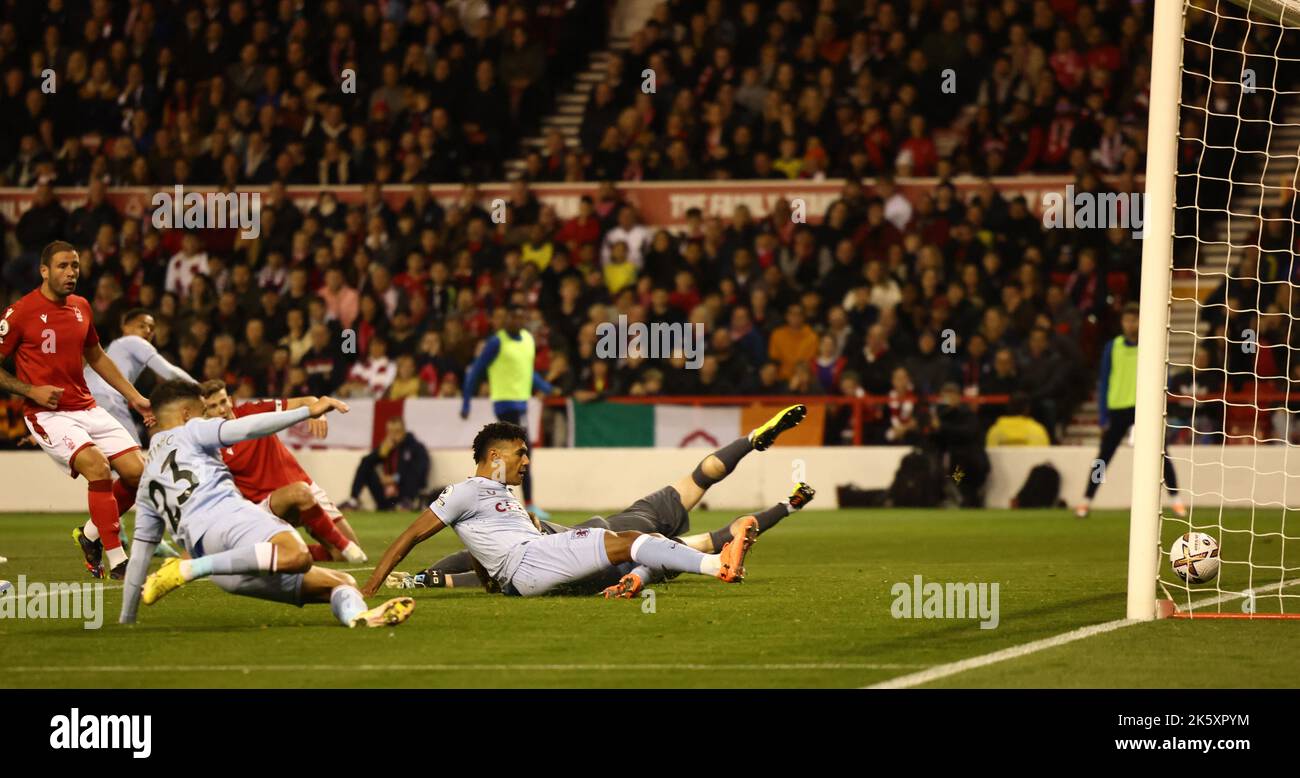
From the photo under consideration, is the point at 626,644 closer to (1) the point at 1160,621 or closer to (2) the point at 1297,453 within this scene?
(1) the point at 1160,621

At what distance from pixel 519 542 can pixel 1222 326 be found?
37.6 feet

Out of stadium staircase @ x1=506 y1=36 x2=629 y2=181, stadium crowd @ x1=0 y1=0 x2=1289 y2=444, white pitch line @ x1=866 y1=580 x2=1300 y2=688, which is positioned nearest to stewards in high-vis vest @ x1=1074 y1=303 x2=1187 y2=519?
stadium crowd @ x1=0 y1=0 x2=1289 y2=444

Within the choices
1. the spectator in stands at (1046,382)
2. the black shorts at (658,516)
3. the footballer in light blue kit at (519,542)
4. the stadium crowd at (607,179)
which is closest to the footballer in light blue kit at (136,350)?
the footballer in light blue kit at (519,542)

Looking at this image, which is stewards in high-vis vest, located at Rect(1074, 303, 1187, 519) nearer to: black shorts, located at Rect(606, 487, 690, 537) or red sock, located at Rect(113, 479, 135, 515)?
black shorts, located at Rect(606, 487, 690, 537)

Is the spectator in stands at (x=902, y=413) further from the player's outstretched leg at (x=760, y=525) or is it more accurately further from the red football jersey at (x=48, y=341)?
the red football jersey at (x=48, y=341)

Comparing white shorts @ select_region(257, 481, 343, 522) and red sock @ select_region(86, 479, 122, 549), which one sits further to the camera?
white shorts @ select_region(257, 481, 343, 522)

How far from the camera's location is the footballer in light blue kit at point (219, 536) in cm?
794

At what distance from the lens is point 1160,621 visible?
859 cm

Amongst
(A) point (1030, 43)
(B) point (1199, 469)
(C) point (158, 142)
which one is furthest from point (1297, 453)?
(C) point (158, 142)

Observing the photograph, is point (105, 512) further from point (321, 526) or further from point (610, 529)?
point (610, 529)

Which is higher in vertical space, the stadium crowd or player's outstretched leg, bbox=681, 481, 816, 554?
the stadium crowd

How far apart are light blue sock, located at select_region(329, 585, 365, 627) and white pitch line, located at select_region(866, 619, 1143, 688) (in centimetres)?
267

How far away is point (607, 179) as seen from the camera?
70.0 feet

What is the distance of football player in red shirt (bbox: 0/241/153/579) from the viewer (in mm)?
10562
